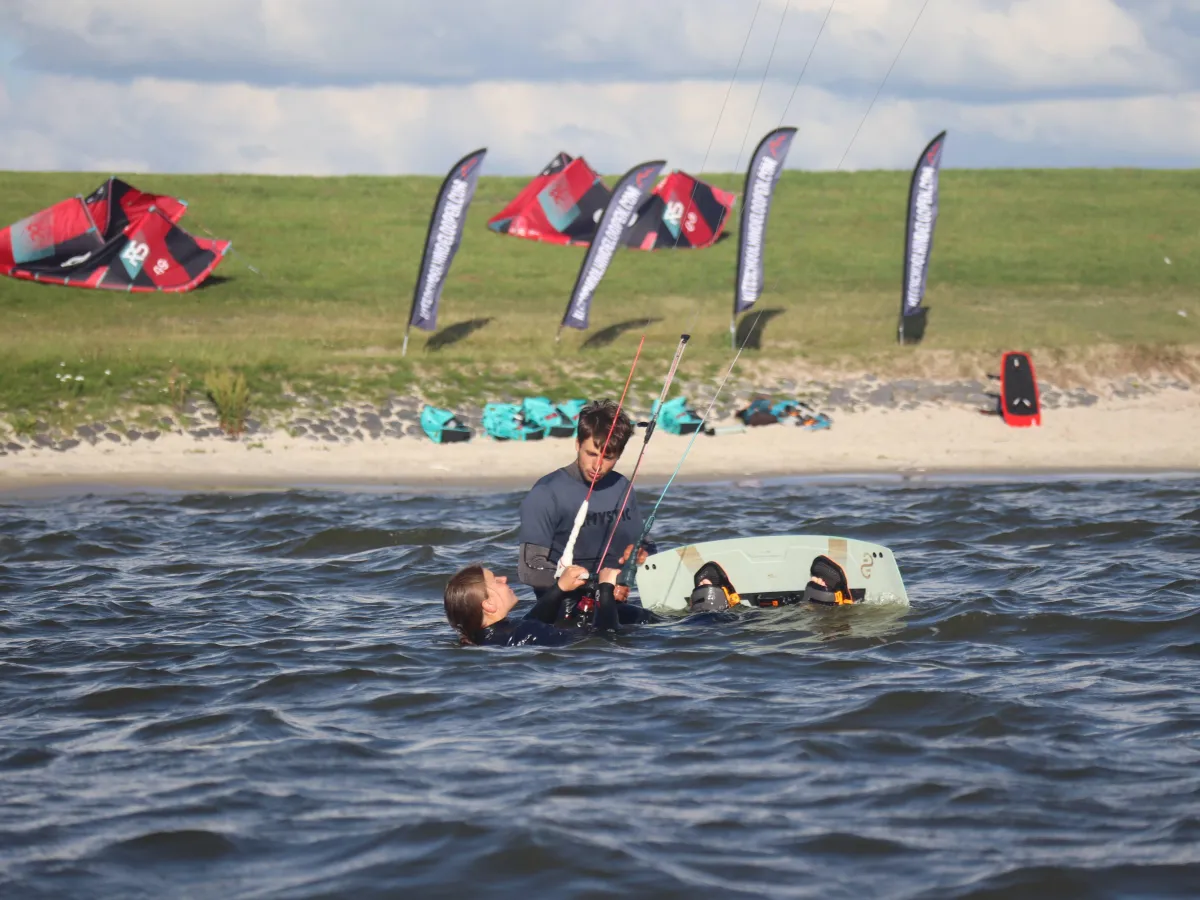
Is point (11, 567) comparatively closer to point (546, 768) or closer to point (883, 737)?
point (546, 768)

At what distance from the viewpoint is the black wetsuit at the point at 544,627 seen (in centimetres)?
872

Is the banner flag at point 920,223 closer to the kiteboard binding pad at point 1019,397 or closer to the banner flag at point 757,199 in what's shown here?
the banner flag at point 757,199

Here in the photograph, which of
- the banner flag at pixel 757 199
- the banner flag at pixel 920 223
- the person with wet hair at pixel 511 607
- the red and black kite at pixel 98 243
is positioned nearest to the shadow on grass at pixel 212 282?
the red and black kite at pixel 98 243

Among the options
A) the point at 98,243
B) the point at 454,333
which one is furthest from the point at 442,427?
the point at 98,243

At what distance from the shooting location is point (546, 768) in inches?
271

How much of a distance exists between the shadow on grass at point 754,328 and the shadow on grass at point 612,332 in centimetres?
189

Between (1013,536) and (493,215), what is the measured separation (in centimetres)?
2830

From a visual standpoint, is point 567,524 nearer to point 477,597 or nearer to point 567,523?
point 567,523

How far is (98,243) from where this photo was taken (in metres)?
29.6

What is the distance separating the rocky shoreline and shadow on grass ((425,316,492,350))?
507 centimetres

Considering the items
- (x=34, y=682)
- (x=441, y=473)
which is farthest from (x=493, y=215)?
(x=34, y=682)

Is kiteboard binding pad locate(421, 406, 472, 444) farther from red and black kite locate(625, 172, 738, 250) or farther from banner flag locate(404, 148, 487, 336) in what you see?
red and black kite locate(625, 172, 738, 250)

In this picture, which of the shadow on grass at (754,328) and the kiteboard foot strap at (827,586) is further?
the shadow on grass at (754,328)

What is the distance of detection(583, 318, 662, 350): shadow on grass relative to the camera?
87.2 ft
